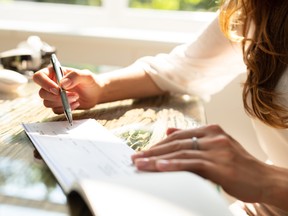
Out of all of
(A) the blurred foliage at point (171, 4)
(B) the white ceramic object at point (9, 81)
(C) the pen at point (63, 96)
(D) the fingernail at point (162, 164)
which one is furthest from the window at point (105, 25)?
(D) the fingernail at point (162, 164)

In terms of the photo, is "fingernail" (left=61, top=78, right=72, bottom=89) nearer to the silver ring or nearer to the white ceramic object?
the white ceramic object

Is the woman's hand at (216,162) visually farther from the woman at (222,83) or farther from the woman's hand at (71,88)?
the woman's hand at (71,88)

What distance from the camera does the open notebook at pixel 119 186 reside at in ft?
1.68

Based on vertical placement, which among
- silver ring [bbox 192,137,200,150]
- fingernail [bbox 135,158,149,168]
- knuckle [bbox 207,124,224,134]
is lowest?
fingernail [bbox 135,158,149,168]

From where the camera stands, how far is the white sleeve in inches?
46.0

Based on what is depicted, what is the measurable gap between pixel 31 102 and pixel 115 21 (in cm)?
112

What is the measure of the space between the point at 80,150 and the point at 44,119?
0.24 metres

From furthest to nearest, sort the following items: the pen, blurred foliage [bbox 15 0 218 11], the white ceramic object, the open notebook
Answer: blurred foliage [bbox 15 0 218 11]
the white ceramic object
the pen
the open notebook

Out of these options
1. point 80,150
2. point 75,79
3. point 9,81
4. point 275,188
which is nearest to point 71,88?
point 75,79

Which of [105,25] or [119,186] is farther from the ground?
[119,186]

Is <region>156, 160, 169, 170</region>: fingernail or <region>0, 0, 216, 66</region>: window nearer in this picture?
<region>156, 160, 169, 170</region>: fingernail

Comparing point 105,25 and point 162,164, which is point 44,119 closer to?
point 162,164

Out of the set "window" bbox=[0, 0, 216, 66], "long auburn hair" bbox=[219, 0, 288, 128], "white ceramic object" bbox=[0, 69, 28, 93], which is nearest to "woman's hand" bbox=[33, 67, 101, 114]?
"white ceramic object" bbox=[0, 69, 28, 93]

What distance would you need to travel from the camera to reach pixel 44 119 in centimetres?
95
